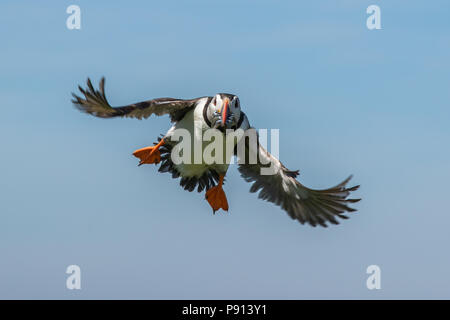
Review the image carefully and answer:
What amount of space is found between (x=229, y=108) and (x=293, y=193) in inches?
148

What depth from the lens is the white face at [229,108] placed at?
68.5 feet

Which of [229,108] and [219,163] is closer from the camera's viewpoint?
[229,108]

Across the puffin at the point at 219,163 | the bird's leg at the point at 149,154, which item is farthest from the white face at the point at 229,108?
the bird's leg at the point at 149,154

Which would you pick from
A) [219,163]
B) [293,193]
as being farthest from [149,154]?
[293,193]

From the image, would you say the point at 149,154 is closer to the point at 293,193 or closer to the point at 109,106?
the point at 109,106

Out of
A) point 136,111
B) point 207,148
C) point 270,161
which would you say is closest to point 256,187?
point 270,161

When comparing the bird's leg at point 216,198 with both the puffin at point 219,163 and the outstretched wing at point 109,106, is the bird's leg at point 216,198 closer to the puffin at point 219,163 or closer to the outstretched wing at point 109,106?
the puffin at point 219,163

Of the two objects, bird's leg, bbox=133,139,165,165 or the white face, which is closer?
the white face

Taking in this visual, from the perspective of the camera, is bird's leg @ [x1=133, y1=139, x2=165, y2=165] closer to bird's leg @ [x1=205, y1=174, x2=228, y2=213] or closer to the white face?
bird's leg @ [x1=205, y1=174, x2=228, y2=213]

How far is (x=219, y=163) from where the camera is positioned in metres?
22.7

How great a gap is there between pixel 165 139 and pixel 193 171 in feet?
4.83

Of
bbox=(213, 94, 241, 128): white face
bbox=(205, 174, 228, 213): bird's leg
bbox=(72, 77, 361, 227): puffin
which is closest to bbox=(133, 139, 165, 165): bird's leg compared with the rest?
bbox=(72, 77, 361, 227): puffin

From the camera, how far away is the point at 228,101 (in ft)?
68.5

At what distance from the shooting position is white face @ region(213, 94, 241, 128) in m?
20.9
